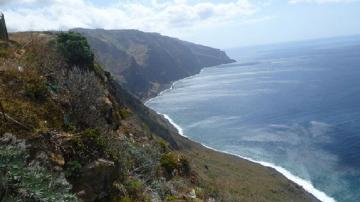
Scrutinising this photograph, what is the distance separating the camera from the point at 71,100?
15711 mm

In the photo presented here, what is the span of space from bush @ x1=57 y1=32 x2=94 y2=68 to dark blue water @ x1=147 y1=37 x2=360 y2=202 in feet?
148

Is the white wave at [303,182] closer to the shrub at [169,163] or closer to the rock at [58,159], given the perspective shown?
the shrub at [169,163]

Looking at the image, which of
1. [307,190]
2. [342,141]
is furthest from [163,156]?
[342,141]

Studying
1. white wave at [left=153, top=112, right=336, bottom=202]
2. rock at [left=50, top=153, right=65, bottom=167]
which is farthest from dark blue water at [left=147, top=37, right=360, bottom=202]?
rock at [left=50, top=153, right=65, bottom=167]

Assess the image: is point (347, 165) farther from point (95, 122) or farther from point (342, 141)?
point (95, 122)

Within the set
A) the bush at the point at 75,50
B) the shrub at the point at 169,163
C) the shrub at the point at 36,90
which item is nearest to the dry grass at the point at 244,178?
the bush at the point at 75,50

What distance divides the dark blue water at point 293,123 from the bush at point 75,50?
45.0 metres

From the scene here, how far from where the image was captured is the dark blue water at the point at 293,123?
2963 inches

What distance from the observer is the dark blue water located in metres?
75.2

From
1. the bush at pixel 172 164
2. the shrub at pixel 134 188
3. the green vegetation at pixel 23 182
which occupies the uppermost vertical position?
the green vegetation at pixel 23 182

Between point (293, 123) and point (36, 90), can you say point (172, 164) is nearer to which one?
point (36, 90)

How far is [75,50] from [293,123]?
88.7 meters

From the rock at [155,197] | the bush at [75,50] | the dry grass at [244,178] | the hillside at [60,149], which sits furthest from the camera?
the dry grass at [244,178]

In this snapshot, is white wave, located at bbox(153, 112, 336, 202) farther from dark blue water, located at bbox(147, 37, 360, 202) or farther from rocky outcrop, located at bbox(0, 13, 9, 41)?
rocky outcrop, located at bbox(0, 13, 9, 41)
